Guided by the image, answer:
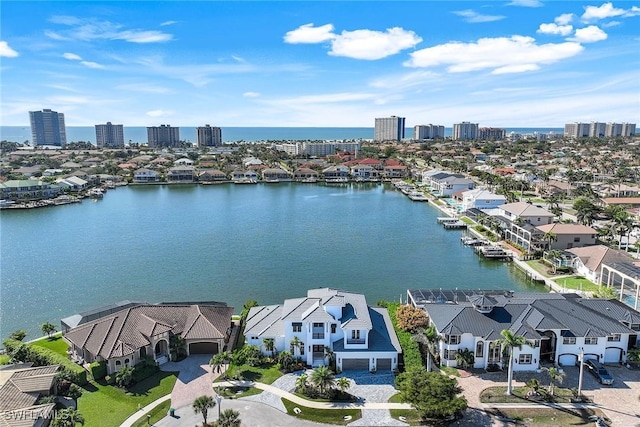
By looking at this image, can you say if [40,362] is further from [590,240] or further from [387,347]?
[590,240]

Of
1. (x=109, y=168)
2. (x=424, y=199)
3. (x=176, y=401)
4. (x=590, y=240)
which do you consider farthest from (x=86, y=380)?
(x=109, y=168)

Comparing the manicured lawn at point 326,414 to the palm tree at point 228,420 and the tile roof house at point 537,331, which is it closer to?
the palm tree at point 228,420

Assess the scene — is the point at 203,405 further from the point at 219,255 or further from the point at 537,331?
the point at 219,255

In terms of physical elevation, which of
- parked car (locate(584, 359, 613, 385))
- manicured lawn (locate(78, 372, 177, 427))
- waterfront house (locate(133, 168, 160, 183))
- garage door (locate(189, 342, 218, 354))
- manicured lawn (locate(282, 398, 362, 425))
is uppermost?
waterfront house (locate(133, 168, 160, 183))

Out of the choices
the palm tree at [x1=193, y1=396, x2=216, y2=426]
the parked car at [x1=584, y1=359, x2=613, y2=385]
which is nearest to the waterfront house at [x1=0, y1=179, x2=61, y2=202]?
the palm tree at [x1=193, y1=396, x2=216, y2=426]

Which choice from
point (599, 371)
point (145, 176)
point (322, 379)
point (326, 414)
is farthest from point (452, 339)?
point (145, 176)

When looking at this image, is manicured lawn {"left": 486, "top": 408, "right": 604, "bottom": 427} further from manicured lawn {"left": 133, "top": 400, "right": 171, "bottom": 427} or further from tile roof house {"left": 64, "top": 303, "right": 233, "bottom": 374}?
tile roof house {"left": 64, "top": 303, "right": 233, "bottom": 374}
